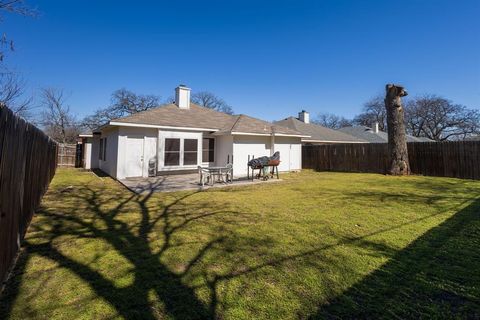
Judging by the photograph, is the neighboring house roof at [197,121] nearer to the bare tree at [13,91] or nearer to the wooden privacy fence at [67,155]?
the bare tree at [13,91]

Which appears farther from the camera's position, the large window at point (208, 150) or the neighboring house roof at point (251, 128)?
the large window at point (208, 150)

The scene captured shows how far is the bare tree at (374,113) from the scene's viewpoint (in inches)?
1806

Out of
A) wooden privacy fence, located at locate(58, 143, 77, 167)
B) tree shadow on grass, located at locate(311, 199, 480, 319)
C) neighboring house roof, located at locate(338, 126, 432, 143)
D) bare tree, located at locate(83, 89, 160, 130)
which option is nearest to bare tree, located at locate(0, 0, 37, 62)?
tree shadow on grass, located at locate(311, 199, 480, 319)

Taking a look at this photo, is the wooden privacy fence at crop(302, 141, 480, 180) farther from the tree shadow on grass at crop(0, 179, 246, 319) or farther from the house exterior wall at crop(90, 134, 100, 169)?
the house exterior wall at crop(90, 134, 100, 169)

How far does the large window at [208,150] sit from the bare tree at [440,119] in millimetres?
41160

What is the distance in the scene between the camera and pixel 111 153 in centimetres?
1273

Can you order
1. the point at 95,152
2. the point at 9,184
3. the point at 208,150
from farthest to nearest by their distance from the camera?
the point at 95,152 → the point at 208,150 → the point at 9,184

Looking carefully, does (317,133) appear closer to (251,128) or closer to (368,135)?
(368,135)

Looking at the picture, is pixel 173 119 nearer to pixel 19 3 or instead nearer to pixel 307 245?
pixel 19 3

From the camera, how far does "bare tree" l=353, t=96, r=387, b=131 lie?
1806 inches

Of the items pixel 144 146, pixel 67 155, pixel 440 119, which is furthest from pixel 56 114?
pixel 440 119

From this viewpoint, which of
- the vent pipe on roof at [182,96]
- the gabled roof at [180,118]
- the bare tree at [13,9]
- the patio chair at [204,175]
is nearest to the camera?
the bare tree at [13,9]

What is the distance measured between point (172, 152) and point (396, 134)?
12.9 m

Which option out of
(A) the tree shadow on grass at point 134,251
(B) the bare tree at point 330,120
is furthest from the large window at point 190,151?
(B) the bare tree at point 330,120
